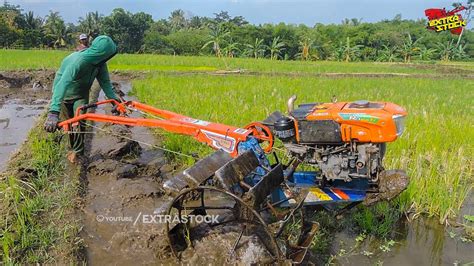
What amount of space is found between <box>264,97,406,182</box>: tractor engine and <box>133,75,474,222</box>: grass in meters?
1.08

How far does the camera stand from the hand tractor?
9.11ft

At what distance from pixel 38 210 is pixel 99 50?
1994 mm

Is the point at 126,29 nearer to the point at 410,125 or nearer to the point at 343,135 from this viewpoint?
the point at 410,125

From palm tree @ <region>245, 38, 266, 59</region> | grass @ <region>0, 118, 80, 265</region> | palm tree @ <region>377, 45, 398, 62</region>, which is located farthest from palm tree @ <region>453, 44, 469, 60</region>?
grass @ <region>0, 118, 80, 265</region>

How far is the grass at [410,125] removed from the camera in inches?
156

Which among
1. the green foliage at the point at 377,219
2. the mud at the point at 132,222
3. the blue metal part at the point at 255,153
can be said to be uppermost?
the blue metal part at the point at 255,153

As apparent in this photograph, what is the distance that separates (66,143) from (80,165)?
93 centimetres

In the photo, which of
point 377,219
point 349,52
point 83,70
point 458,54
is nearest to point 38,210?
point 83,70

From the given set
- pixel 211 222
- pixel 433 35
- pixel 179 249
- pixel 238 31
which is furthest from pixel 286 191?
pixel 433 35

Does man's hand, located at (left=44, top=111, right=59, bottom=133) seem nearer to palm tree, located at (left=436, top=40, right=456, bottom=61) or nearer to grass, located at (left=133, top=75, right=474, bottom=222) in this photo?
grass, located at (left=133, top=75, right=474, bottom=222)

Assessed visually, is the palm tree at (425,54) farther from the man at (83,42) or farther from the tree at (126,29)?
the man at (83,42)

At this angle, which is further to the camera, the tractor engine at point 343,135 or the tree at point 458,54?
the tree at point 458,54

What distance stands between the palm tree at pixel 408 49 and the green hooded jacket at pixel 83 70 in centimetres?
4425

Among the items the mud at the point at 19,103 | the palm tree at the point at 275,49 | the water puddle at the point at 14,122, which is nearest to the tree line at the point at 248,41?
the palm tree at the point at 275,49
